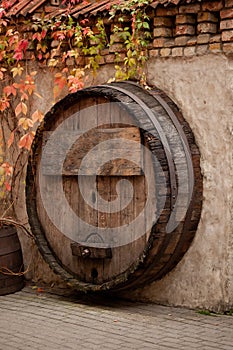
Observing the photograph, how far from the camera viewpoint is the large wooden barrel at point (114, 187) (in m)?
5.52

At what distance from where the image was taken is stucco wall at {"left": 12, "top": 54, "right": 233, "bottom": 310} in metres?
5.62

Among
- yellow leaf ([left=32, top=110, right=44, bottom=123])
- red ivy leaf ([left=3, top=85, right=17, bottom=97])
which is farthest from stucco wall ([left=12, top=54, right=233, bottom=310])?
red ivy leaf ([left=3, top=85, right=17, bottom=97])

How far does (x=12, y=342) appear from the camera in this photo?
5043 mm

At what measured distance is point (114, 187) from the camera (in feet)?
19.2

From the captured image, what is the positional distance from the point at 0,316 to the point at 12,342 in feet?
2.33

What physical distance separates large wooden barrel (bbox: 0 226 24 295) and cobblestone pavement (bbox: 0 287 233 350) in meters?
0.20

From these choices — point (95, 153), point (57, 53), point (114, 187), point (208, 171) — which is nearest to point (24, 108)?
point (57, 53)

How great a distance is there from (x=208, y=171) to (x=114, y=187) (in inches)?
29.0

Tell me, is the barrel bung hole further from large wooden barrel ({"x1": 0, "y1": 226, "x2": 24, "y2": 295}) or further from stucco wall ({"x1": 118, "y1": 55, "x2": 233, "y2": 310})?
large wooden barrel ({"x1": 0, "y1": 226, "x2": 24, "y2": 295})

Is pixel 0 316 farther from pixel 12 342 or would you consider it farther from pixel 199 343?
pixel 199 343

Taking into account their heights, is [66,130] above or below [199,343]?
above

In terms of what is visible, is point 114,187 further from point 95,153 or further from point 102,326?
point 102,326

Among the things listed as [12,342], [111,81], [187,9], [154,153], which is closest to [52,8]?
[111,81]

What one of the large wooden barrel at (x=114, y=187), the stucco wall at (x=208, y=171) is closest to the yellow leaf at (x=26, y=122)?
the large wooden barrel at (x=114, y=187)
